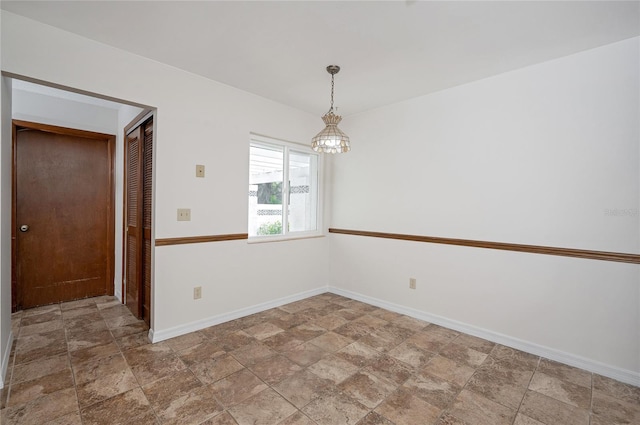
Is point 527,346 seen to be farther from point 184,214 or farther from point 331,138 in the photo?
point 184,214

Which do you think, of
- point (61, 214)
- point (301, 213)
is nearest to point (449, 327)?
point (301, 213)

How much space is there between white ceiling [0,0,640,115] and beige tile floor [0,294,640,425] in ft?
8.39

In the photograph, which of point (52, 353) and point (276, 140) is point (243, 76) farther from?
point (52, 353)

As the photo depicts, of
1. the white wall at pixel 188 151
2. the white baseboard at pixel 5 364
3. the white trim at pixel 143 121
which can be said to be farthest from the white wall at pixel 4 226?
the white trim at pixel 143 121

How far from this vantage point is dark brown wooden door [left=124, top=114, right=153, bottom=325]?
3.07 m

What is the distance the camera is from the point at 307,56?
250 cm

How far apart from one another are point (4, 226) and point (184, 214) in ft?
4.14

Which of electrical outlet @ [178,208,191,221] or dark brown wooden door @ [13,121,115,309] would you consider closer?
electrical outlet @ [178,208,191,221]

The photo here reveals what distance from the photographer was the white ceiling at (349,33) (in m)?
1.89

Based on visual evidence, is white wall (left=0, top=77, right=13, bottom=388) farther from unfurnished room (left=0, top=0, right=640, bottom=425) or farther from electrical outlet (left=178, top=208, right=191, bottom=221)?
electrical outlet (left=178, top=208, right=191, bottom=221)

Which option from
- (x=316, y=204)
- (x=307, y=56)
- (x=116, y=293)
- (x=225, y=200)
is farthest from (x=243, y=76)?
(x=116, y=293)

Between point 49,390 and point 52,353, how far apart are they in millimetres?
629

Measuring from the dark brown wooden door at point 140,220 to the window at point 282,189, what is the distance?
1079mm

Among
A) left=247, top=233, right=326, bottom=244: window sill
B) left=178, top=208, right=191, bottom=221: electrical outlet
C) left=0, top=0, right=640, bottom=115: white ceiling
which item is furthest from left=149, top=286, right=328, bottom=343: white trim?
left=0, top=0, right=640, bottom=115: white ceiling
